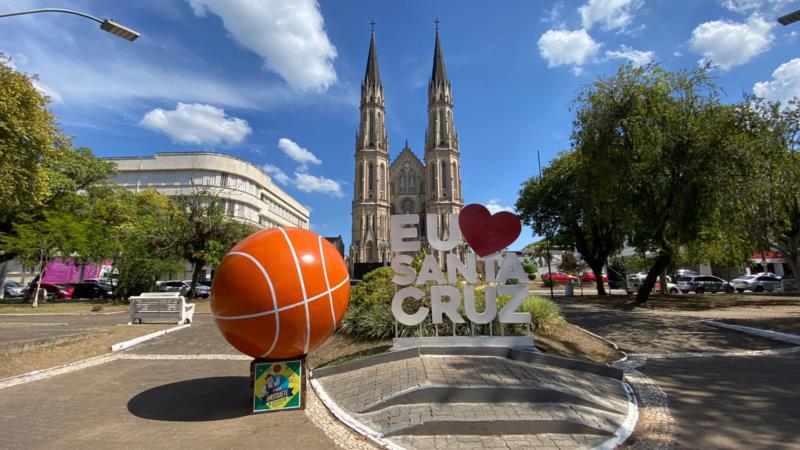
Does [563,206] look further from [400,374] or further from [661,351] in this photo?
[400,374]

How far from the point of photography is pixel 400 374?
6.08 m

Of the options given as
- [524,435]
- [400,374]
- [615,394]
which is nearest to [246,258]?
[400,374]

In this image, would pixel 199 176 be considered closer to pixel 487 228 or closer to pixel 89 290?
pixel 89 290

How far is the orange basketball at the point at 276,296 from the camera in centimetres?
493

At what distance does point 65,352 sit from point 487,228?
10.5m

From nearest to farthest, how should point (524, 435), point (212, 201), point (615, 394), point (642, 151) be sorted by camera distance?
point (524, 435) < point (615, 394) < point (642, 151) < point (212, 201)

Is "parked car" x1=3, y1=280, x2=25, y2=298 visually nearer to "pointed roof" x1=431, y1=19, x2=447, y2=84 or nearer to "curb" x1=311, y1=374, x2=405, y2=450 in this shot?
"curb" x1=311, y1=374, x2=405, y2=450

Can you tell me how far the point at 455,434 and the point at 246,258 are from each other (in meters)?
3.44

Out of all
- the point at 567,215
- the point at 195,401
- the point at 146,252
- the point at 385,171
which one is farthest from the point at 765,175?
the point at 385,171

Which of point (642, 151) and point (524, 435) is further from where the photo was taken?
point (642, 151)

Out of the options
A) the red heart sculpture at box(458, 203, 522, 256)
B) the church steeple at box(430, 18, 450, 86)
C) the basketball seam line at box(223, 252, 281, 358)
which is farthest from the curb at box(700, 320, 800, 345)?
the church steeple at box(430, 18, 450, 86)

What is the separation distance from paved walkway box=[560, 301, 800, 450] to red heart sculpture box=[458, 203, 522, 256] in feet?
11.9

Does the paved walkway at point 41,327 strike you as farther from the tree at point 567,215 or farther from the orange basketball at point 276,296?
the tree at point 567,215

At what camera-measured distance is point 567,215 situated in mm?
26453
